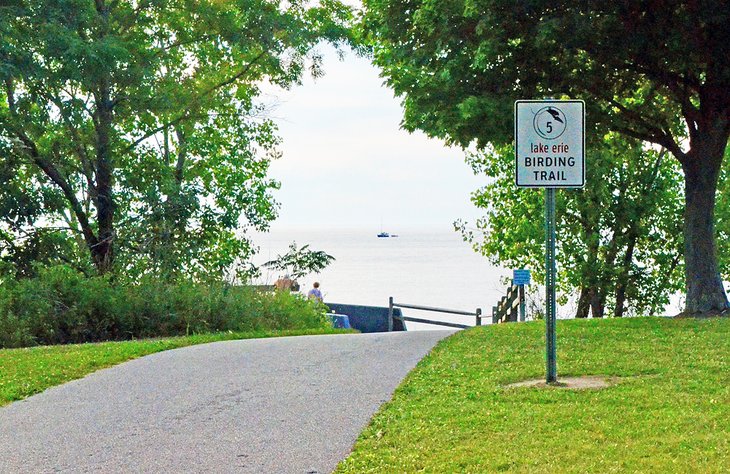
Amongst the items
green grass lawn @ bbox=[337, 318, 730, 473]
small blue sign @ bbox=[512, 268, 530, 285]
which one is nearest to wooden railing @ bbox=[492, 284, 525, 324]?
small blue sign @ bbox=[512, 268, 530, 285]

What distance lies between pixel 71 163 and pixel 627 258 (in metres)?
17.7

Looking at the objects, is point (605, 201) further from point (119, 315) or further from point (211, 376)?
point (211, 376)

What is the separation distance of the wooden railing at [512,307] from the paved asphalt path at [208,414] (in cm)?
1479

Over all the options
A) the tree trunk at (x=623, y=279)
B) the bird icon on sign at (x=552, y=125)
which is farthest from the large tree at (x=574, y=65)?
the tree trunk at (x=623, y=279)

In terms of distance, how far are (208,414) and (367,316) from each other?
25.7 metres

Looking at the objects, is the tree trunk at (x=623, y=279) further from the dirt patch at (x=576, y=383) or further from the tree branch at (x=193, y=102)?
the dirt patch at (x=576, y=383)

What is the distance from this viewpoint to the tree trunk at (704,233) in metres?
18.8

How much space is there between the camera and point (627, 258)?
3212 centimetres

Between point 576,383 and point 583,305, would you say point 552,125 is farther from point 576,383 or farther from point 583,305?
point 583,305

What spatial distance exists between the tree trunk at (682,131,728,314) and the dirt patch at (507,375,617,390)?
8.92 meters

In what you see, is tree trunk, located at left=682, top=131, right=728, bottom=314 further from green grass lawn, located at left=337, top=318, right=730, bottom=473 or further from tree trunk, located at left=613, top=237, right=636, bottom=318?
tree trunk, located at left=613, top=237, right=636, bottom=318

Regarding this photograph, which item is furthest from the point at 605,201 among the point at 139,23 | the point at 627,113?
the point at 139,23

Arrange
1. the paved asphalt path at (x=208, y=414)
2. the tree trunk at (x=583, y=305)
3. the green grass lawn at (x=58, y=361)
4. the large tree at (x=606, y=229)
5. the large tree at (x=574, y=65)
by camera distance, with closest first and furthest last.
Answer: the paved asphalt path at (x=208, y=414)
the green grass lawn at (x=58, y=361)
the large tree at (x=574, y=65)
the large tree at (x=606, y=229)
the tree trunk at (x=583, y=305)

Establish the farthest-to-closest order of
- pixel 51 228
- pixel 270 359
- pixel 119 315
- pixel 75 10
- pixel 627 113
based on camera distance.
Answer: pixel 51 228 < pixel 75 10 < pixel 627 113 < pixel 119 315 < pixel 270 359
